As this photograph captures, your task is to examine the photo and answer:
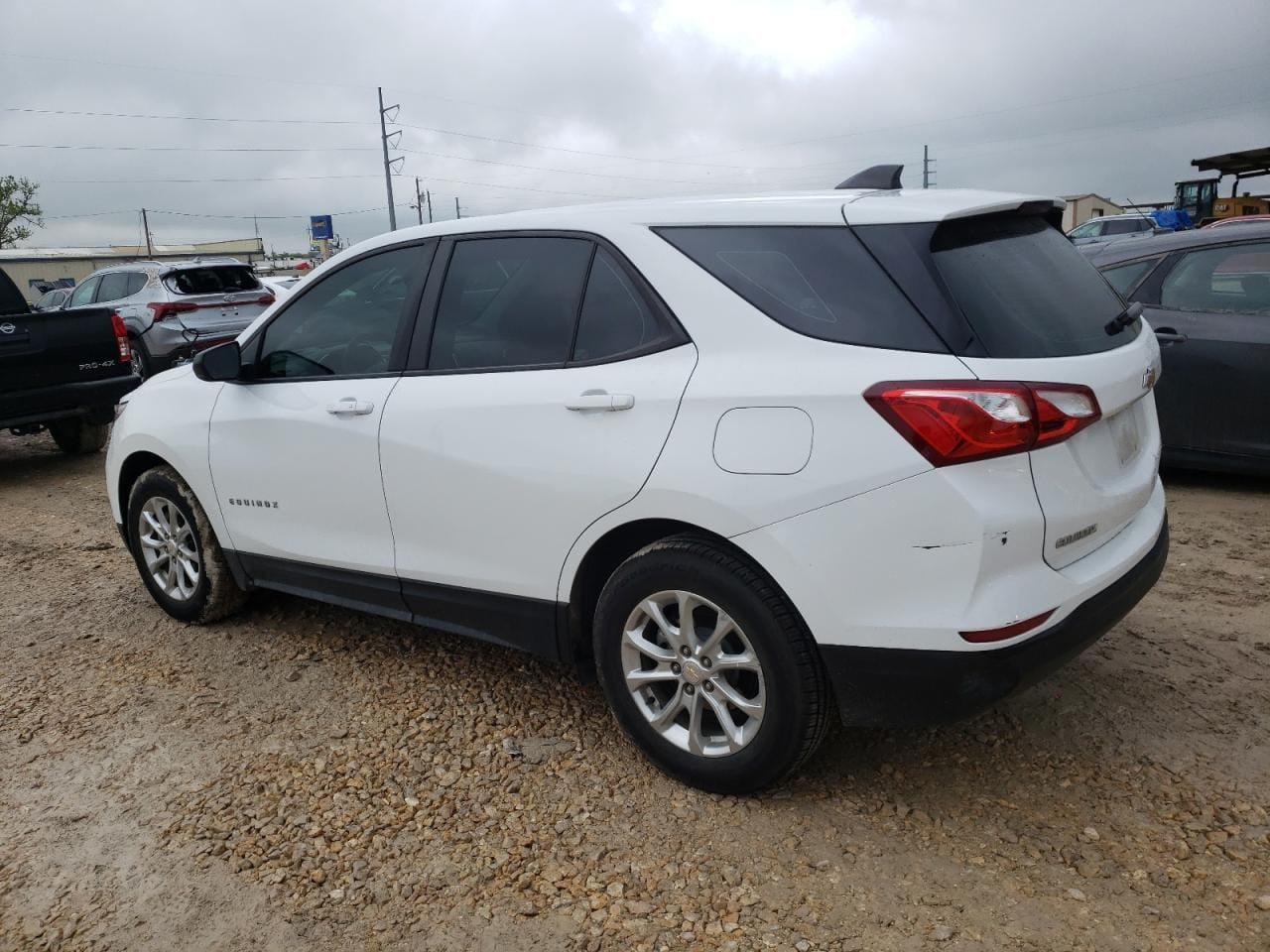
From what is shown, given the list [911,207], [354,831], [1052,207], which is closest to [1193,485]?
[1052,207]

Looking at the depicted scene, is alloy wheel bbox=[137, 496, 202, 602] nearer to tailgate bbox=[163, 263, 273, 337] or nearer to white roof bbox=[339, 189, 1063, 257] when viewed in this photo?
white roof bbox=[339, 189, 1063, 257]

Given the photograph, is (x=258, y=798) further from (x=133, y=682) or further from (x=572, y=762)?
(x=133, y=682)

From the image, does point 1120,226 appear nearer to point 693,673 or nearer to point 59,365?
point 59,365

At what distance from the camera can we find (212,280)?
12.9m

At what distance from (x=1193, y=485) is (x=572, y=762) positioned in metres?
4.61

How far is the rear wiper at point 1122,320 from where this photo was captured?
9.86 ft

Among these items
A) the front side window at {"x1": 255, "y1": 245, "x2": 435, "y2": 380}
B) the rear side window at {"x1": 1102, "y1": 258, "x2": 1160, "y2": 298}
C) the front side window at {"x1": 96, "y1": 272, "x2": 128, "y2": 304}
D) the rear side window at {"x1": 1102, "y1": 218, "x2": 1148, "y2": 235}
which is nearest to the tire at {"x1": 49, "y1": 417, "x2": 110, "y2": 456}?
the front side window at {"x1": 96, "y1": 272, "x2": 128, "y2": 304}

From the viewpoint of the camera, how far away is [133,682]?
4047 millimetres

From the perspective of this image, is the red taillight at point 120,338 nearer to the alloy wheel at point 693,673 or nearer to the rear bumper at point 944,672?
the alloy wheel at point 693,673

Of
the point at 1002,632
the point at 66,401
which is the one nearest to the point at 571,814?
the point at 1002,632

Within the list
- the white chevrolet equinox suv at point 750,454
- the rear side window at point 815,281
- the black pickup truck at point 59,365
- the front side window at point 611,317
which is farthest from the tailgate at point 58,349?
the rear side window at point 815,281

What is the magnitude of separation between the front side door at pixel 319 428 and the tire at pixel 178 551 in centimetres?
24

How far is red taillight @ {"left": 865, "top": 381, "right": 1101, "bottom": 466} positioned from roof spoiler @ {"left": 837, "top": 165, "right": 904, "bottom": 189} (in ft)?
3.31

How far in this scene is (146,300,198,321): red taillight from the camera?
12.3 metres
